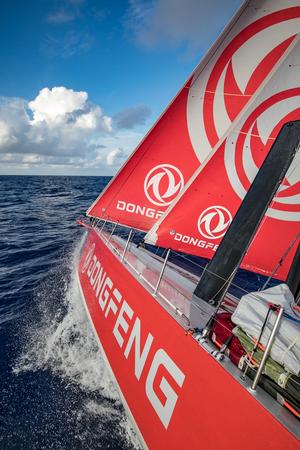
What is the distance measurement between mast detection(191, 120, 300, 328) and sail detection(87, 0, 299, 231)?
876mm

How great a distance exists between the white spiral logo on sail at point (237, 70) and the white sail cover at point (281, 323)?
245 centimetres

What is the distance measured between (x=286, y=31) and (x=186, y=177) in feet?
8.60

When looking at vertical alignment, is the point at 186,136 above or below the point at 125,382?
above

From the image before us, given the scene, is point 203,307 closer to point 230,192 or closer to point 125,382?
point 125,382

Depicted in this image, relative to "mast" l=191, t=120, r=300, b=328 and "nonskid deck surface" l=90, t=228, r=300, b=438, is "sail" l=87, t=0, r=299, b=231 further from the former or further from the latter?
"nonskid deck surface" l=90, t=228, r=300, b=438

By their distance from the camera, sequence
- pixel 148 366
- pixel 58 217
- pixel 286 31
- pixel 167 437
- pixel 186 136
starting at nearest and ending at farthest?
pixel 167 437 < pixel 148 366 < pixel 286 31 < pixel 186 136 < pixel 58 217

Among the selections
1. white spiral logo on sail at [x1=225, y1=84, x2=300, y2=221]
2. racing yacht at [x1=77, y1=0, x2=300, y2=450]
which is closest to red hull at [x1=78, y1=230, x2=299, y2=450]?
racing yacht at [x1=77, y1=0, x2=300, y2=450]

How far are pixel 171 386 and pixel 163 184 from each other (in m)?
3.51

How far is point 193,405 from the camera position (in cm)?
212

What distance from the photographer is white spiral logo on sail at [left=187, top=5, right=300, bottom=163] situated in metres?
3.63

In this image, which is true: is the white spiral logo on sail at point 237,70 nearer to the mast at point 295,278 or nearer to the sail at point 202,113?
the sail at point 202,113

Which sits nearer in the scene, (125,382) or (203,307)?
(125,382)

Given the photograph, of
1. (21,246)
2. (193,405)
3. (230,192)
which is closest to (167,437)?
(193,405)

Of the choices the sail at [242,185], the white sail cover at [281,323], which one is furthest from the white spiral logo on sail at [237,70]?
the white sail cover at [281,323]
